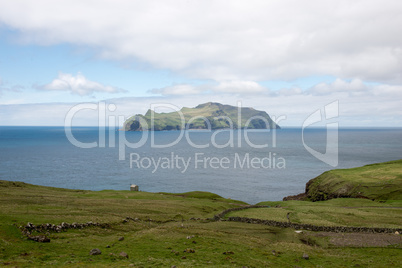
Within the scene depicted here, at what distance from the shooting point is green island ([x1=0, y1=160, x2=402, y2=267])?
2545 centimetres

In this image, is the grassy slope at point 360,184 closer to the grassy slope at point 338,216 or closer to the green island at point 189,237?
the grassy slope at point 338,216

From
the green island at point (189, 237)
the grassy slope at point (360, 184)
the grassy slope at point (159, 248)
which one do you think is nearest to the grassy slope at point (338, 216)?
the green island at point (189, 237)

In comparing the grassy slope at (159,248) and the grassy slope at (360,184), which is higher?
the grassy slope at (159,248)

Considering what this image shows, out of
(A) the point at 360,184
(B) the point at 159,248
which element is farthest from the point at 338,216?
(A) the point at 360,184

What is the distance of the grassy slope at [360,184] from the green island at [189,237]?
2676cm

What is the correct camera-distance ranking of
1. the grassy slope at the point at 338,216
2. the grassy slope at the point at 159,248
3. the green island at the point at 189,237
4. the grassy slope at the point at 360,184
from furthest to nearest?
the grassy slope at the point at 360,184 < the grassy slope at the point at 338,216 < the green island at the point at 189,237 < the grassy slope at the point at 159,248

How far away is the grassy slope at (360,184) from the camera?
81500 millimetres

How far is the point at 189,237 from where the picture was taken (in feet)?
110

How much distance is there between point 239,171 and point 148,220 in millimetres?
118611

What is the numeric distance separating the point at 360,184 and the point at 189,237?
73.7m

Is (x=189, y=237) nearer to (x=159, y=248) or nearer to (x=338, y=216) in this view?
(x=159, y=248)

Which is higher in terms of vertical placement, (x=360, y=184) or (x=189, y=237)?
(x=189, y=237)

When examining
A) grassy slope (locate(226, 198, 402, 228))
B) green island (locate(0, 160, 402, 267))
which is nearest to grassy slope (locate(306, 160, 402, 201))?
grassy slope (locate(226, 198, 402, 228))

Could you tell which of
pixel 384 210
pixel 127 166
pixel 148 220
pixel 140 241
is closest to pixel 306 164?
pixel 127 166
